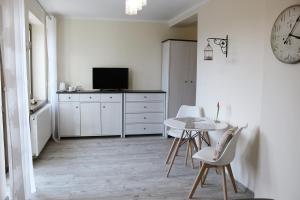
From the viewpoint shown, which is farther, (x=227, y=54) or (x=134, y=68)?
(x=134, y=68)

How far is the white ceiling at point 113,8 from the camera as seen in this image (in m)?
4.43

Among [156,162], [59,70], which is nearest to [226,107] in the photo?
[156,162]

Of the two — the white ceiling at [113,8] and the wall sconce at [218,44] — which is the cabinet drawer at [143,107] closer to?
the white ceiling at [113,8]

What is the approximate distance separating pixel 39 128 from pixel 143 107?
7.18 ft

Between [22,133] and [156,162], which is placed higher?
[22,133]

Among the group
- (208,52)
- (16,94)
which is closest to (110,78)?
(208,52)

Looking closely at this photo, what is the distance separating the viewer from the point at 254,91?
3.11 m

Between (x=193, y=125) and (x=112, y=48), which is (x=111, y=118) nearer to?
(x=112, y=48)

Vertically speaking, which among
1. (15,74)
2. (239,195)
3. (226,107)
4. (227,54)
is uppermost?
(227,54)

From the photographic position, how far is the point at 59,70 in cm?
572

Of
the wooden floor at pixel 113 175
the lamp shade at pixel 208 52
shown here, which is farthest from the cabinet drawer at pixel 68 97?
the lamp shade at pixel 208 52

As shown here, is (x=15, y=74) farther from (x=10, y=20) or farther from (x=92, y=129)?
(x=92, y=129)

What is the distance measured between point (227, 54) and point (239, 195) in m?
1.76

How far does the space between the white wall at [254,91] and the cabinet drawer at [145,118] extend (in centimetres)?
142
